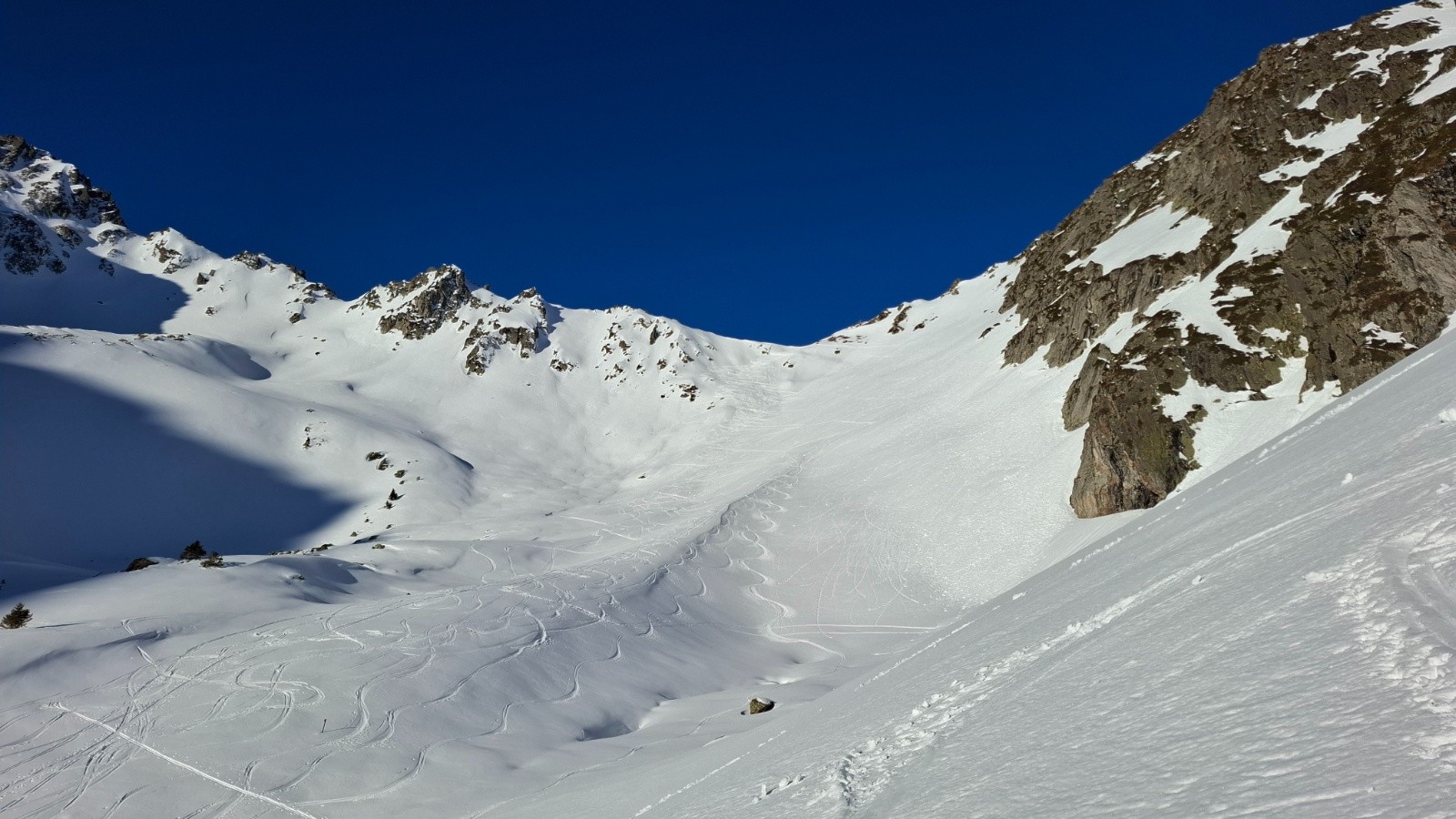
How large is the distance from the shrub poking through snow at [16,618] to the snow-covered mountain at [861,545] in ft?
1.83

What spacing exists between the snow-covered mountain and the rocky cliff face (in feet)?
0.88

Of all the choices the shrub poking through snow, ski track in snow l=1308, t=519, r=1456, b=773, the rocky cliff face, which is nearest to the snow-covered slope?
ski track in snow l=1308, t=519, r=1456, b=773

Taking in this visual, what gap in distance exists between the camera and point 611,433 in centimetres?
9175

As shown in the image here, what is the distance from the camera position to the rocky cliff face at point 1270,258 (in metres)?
30.7

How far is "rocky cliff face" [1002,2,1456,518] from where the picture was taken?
101 ft

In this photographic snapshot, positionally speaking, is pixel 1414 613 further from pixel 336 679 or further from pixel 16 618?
pixel 16 618

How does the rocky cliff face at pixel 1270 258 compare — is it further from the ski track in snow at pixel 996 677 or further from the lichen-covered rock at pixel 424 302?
the lichen-covered rock at pixel 424 302

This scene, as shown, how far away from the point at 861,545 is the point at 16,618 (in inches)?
1361

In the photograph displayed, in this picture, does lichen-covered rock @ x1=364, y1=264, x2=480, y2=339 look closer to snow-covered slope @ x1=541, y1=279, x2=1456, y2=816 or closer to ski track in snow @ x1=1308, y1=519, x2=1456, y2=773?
snow-covered slope @ x1=541, y1=279, x2=1456, y2=816

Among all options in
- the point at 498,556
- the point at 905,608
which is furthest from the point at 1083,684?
the point at 498,556

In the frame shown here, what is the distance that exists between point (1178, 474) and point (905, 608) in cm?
1308

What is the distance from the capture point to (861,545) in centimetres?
4178

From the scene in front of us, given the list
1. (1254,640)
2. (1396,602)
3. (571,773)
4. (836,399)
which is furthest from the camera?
(836,399)

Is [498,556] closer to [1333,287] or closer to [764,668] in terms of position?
[764,668]
